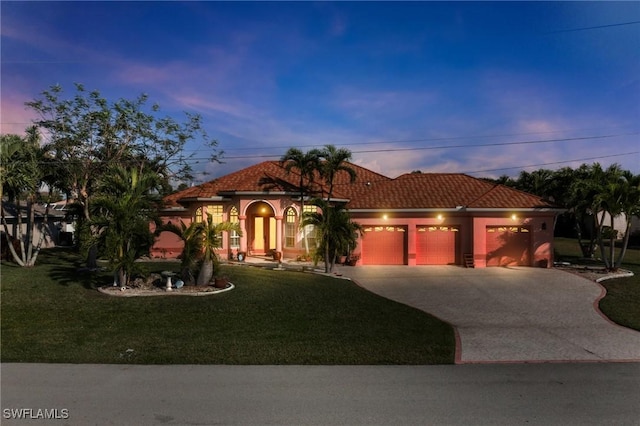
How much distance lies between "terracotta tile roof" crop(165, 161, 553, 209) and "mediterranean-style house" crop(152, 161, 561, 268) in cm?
5

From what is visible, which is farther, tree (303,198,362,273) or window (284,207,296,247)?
window (284,207,296,247)

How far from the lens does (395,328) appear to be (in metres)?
8.98

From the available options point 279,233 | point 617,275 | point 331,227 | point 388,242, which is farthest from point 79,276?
point 617,275

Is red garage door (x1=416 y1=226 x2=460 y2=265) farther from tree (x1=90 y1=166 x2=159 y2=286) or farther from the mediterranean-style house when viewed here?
tree (x1=90 y1=166 x2=159 y2=286)

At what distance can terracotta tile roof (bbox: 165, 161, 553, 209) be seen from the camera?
20484mm

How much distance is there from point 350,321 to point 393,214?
11793 mm

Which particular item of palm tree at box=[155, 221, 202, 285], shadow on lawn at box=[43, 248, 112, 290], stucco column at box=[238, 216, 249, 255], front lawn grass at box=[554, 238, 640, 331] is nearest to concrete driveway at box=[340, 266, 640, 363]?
front lawn grass at box=[554, 238, 640, 331]

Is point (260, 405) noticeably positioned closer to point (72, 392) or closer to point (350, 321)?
point (72, 392)

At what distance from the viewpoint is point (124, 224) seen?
11.5 meters

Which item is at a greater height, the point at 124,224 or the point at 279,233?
the point at 124,224

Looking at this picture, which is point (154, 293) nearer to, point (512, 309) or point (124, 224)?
point (124, 224)

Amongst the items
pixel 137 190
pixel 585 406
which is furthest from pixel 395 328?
pixel 137 190

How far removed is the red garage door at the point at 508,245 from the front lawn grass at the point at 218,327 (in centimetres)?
1023

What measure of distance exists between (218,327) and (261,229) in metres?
15.9
